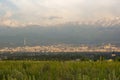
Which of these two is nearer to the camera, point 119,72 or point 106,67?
point 119,72

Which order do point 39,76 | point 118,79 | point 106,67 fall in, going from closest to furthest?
1. point 118,79
2. point 39,76
3. point 106,67

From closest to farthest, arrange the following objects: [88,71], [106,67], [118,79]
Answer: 1. [118,79]
2. [88,71]
3. [106,67]

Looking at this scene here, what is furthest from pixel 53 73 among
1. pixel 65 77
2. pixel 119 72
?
pixel 119 72

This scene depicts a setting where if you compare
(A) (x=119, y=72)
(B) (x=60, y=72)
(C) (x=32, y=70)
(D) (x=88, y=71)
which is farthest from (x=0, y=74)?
(A) (x=119, y=72)

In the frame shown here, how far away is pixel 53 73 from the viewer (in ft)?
42.7

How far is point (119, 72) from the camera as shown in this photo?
13.1m

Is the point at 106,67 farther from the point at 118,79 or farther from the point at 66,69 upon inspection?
the point at 118,79

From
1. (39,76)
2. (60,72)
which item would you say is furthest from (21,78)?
(60,72)

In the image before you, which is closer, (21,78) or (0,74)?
(21,78)

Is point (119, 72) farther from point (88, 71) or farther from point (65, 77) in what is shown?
point (65, 77)

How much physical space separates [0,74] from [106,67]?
12.1 feet

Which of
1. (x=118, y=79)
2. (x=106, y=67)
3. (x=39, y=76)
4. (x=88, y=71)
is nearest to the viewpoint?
(x=118, y=79)

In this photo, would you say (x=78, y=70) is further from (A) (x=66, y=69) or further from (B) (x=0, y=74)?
(B) (x=0, y=74)

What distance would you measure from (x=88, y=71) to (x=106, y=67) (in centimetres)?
130
